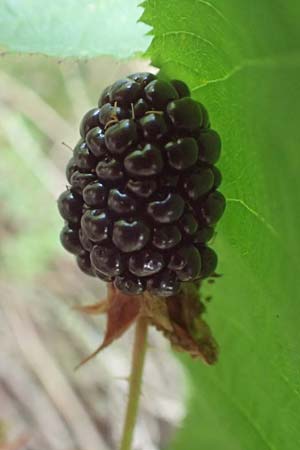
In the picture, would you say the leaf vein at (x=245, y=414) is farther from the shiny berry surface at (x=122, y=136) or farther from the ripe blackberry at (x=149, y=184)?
the shiny berry surface at (x=122, y=136)

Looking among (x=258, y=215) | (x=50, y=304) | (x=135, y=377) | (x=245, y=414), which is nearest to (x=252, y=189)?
Answer: (x=258, y=215)

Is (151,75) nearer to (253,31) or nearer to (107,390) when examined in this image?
(253,31)

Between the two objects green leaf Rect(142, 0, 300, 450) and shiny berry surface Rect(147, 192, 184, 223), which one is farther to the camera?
shiny berry surface Rect(147, 192, 184, 223)

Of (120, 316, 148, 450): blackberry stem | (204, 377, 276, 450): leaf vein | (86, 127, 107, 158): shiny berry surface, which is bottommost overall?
(204, 377, 276, 450): leaf vein

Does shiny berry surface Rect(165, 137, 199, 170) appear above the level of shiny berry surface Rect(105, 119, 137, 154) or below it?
below

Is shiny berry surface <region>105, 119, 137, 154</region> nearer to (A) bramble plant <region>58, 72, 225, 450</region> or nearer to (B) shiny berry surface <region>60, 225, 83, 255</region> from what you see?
(A) bramble plant <region>58, 72, 225, 450</region>

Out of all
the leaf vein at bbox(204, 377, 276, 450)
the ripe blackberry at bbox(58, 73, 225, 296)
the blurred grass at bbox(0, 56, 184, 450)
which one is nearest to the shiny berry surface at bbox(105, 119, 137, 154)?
the ripe blackberry at bbox(58, 73, 225, 296)

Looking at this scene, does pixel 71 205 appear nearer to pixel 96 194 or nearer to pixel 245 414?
pixel 96 194

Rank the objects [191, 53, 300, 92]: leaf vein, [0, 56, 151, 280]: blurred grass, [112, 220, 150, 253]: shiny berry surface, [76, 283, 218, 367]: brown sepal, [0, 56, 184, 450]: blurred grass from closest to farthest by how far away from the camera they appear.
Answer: [191, 53, 300, 92]: leaf vein < [112, 220, 150, 253]: shiny berry surface < [76, 283, 218, 367]: brown sepal < [0, 56, 184, 450]: blurred grass < [0, 56, 151, 280]: blurred grass

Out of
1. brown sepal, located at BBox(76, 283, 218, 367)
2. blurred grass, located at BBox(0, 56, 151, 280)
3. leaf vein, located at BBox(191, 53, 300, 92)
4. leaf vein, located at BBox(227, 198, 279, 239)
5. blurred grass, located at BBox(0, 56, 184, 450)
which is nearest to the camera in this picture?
leaf vein, located at BBox(191, 53, 300, 92)
